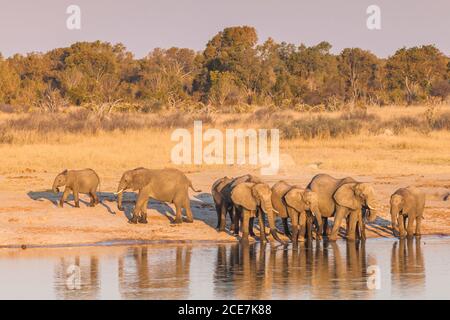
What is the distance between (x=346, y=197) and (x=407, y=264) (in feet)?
7.89

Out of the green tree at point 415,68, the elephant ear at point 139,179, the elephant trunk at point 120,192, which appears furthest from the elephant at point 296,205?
the green tree at point 415,68

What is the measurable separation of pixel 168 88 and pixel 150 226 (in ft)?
167

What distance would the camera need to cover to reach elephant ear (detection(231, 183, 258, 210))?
15.4m

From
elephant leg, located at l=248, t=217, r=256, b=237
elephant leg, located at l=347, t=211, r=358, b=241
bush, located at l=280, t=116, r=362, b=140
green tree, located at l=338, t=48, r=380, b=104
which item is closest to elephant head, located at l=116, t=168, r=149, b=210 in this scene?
elephant leg, located at l=248, t=217, r=256, b=237

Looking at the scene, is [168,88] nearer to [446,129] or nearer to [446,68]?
[446,68]

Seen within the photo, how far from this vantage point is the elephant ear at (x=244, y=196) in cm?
1539

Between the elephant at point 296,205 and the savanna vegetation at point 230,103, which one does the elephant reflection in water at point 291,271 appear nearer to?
the elephant at point 296,205

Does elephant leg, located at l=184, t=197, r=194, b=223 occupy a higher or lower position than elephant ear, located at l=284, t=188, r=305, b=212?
lower

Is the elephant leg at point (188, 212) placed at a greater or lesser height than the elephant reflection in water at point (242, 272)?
greater

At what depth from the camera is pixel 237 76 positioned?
220 ft

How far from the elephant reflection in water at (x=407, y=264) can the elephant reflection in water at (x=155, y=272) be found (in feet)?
8.68

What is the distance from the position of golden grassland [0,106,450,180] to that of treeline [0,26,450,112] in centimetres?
2289

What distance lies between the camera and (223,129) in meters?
35.4

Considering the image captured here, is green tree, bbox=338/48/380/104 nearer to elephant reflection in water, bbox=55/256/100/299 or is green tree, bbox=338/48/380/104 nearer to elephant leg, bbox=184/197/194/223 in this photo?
elephant leg, bbox=184/197/194/223
